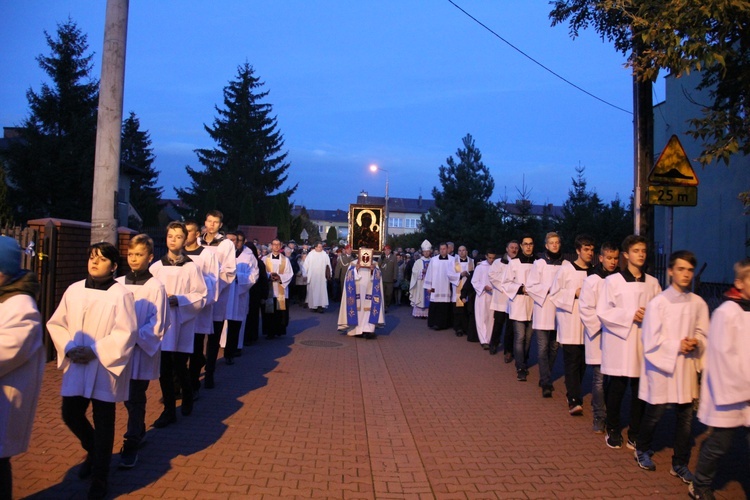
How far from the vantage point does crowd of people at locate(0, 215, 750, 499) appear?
184 inches

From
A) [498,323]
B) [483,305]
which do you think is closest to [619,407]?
[498,323]

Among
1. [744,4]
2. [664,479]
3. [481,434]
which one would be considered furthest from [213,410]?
[744,4]

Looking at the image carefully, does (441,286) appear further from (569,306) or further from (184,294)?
(184,294)

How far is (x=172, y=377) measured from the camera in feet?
22.6

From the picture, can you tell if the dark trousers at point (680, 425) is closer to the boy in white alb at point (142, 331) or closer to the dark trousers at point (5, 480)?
the boy in white alb at point (142, 331)

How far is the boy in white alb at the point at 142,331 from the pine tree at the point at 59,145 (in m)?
30.2

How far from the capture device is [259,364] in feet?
36.4

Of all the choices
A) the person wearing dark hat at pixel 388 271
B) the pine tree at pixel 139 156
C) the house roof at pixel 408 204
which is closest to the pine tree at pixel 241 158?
the pine tree at pixel 139 156

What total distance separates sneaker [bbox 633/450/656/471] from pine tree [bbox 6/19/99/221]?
3176 cm

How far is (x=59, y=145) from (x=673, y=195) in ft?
106

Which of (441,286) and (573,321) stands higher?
(441,286)

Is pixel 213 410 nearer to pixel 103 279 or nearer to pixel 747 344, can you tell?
pixel 103 279

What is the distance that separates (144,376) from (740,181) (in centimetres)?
1826

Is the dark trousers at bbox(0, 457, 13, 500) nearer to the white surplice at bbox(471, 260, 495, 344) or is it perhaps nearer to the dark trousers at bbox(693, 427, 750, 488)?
the dark trousers at bbox(693, 427, 750, 488)
